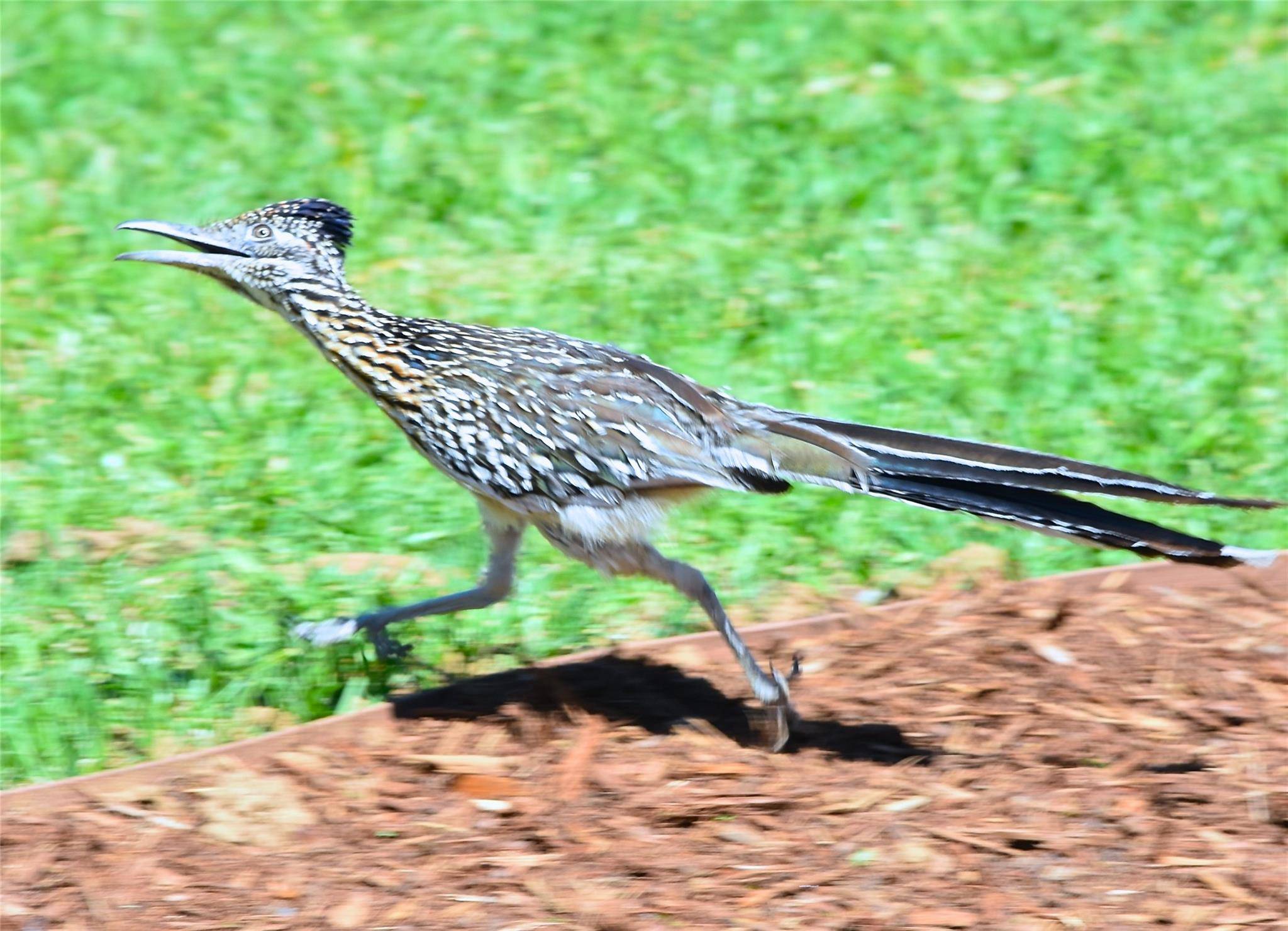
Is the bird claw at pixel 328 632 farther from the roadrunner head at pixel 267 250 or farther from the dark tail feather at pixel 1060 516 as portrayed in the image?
the dark tail feather at pixel 1060 516

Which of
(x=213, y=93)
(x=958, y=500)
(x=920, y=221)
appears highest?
(x=213, y=93)

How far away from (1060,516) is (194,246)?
3.08 metres

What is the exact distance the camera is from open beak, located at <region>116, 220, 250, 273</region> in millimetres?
5562

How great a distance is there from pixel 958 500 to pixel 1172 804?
1112 mm

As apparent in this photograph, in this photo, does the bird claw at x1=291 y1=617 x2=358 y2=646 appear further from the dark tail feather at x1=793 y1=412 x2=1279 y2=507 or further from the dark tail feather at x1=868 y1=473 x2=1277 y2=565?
the dark tail feather at x1=868 y1=473 x2=1277 y2=565

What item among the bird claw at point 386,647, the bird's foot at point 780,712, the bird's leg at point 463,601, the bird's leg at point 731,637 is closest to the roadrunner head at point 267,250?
the bird's leg at point 463,601

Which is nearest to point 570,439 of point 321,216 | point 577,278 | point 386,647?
point 386,647

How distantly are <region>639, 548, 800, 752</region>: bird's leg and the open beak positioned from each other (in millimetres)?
1772

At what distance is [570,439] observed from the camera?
215 inches

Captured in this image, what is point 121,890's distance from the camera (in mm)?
4688

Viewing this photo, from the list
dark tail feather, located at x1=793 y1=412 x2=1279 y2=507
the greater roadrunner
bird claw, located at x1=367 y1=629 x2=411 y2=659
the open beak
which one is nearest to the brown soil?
bird claw, located at x1=367 y1=629 x2=411 y2=659

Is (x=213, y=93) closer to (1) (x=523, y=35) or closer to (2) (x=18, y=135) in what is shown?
(2) (x=18, y=135)

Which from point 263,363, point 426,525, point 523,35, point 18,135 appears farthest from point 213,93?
point 426,525

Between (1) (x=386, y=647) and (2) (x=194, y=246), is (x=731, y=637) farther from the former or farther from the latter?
(2) (x=194, y=246)
